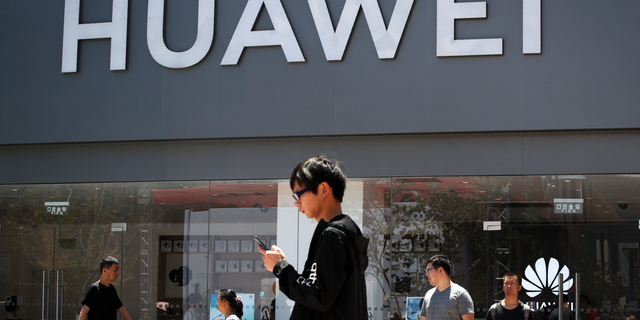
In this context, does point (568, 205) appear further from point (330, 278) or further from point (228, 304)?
point (330, 278)

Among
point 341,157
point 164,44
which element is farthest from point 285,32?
point 341,157

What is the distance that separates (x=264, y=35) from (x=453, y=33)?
269cm

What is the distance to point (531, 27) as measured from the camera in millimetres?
8297

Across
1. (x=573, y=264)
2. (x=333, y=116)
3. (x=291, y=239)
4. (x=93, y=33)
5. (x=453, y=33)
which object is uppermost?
(x=93, y=33)

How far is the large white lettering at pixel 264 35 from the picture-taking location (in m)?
8.86

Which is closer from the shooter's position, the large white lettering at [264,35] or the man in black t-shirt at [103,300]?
the man in black t-shirt at [103,300]

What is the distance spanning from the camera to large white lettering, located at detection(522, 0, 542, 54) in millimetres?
8258

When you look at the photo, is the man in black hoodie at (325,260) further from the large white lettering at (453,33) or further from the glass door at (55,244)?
the glass door at (55,244)

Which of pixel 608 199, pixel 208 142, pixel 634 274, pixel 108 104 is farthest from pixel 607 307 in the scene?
pixel 108 104

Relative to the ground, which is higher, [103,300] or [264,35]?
[264,35]

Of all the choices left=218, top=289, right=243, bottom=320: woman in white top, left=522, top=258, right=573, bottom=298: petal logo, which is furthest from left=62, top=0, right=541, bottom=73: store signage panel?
left=218, top=289, right=243, bottom=320: woman in white top

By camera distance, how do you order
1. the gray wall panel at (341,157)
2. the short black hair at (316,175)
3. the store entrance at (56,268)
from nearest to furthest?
the short black hair at (316,175) < the gray wall panel at (341,157) < the store entrance at (56,268)

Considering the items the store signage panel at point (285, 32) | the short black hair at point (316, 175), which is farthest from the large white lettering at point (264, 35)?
the short black hair at point (316, 175)

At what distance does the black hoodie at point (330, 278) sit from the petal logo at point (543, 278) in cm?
627
